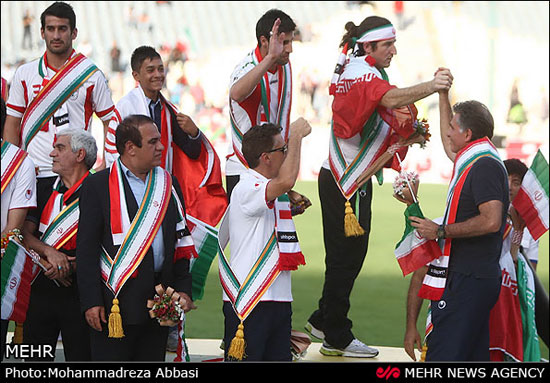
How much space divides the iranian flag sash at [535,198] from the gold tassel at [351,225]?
4.14 ft

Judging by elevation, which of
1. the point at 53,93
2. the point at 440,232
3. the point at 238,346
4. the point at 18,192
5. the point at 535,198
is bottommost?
the point at 238,346

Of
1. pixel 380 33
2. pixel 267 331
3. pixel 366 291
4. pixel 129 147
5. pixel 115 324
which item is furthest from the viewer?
pixel 366 291

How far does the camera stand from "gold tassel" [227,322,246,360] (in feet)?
15.8

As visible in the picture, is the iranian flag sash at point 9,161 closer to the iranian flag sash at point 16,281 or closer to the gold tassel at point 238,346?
the iranian flag sash at point 16,281

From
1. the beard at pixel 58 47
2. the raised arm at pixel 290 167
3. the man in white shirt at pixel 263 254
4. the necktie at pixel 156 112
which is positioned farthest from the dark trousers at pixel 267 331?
the beard at pixel 58 47

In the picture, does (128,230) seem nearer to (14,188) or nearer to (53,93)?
(14,188)

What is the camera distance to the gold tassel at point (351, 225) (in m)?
6.13

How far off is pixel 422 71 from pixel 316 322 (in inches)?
938

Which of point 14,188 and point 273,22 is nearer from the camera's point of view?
point 14,188

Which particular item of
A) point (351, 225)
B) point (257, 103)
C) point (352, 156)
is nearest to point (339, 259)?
point (351, 225)

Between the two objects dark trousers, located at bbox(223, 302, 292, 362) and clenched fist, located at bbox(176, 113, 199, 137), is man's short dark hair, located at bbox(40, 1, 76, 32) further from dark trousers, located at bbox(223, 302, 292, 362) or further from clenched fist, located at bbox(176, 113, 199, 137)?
dark trousers, located at bbox(223, 302, 292, 362)

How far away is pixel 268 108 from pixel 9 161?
1876 millimetres

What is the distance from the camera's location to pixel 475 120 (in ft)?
15.8

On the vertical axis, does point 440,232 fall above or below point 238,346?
above
